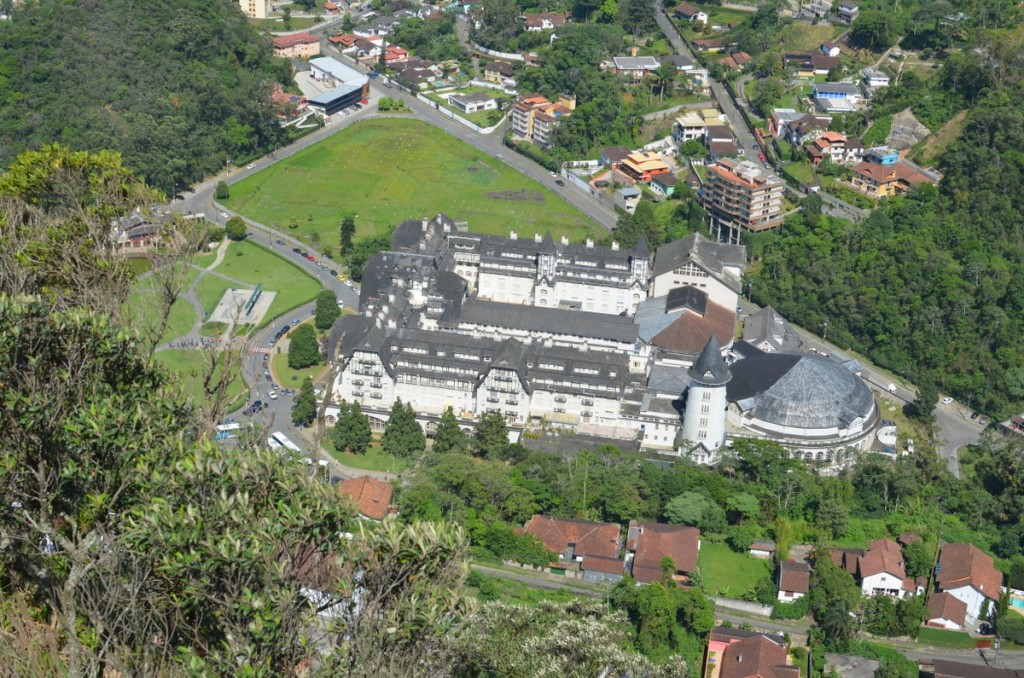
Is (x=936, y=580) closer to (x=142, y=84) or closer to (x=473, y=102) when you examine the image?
(x=473, y=102)

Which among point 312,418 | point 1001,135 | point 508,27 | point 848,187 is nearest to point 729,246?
point 848,187

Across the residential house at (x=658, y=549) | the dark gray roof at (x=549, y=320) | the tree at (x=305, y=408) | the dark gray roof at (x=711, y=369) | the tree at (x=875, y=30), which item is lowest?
the tree at (x=305, y=408)

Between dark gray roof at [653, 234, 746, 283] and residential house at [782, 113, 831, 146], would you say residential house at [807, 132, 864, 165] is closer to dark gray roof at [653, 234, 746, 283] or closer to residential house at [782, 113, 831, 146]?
residential house at [782, 113, 831, 146]

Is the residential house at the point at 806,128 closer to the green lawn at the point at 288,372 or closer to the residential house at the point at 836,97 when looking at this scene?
the residential house at the point at 836,97

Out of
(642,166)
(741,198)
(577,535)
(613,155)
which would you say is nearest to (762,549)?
(577,535)

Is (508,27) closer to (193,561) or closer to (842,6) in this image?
(842,6)

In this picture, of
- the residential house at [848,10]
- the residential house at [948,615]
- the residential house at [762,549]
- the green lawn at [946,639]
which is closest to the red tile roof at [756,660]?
the green lawn at [946,639]

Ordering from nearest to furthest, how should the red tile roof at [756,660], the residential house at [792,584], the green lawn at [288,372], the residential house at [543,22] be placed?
the red tile roof at [756,660] → the residential house at [792,584] → the green lawn at [288,372] → the residential house at [543,22]

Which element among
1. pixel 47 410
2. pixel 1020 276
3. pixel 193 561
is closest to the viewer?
pixel 193 561
